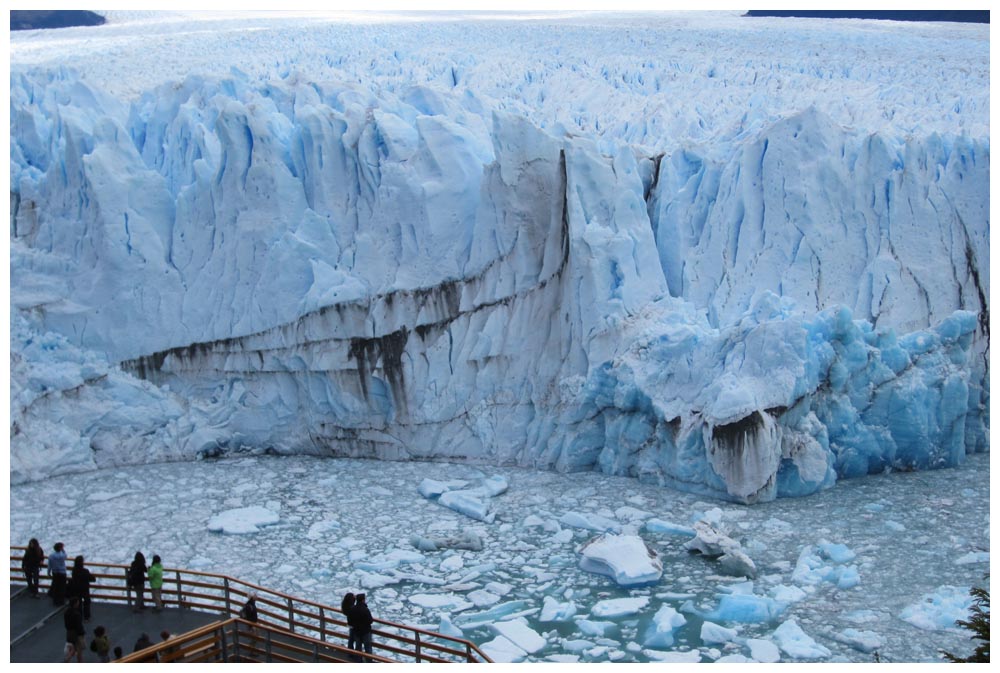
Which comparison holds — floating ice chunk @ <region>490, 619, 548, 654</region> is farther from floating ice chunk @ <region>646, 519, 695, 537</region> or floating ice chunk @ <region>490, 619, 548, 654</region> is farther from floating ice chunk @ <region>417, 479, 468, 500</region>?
floating ice chunk @ <region>417, 479, 468, 500</region>

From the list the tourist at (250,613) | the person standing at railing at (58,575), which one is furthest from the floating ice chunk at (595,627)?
the person standing at railing at (58,575)

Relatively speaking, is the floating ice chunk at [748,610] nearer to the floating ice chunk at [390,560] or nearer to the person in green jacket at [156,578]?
the floating ice chunk at [390,560]

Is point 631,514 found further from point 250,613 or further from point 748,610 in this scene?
point 250,613

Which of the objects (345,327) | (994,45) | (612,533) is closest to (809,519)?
(612,533)

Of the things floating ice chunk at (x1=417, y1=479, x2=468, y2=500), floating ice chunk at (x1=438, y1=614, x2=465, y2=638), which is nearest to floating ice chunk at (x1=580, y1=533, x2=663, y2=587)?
floating ice chunk at (x1=438, y1=614, x2=465, y2=638)

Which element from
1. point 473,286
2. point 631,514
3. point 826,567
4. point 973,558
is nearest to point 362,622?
point 631,514
